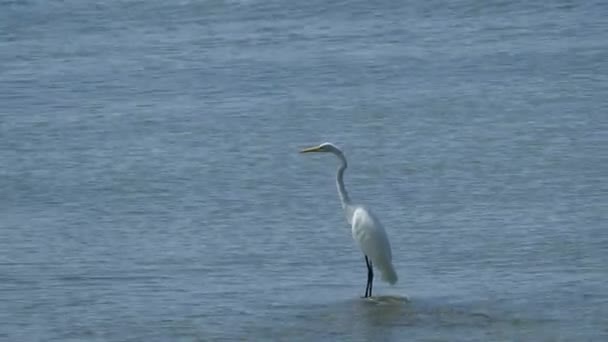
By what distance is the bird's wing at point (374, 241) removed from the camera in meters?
8.53

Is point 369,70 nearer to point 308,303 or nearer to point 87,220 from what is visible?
point 87,220

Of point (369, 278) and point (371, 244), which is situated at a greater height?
point (371, 244)

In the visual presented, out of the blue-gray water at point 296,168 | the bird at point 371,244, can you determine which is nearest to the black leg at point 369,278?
the bird at point 371,244

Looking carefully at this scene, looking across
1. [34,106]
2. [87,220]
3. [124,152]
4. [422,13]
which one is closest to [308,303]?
[87,220]

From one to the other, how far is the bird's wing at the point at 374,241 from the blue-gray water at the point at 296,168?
18 centimetres

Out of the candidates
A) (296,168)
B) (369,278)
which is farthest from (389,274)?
(296,168)

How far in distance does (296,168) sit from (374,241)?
2.92 meters

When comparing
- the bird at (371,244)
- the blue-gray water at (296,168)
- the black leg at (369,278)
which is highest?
the bird at (371,244)

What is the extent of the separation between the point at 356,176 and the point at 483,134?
1.47 meters

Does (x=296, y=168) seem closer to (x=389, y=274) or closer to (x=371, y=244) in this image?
(x=371, y=244)

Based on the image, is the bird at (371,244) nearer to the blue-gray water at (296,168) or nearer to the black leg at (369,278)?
the black leg at (369,278)

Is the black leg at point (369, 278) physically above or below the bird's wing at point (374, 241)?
below

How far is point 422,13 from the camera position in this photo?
666 inches

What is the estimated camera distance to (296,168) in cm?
1151
